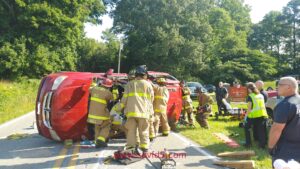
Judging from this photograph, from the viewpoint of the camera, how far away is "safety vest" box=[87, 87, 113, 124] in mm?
9156

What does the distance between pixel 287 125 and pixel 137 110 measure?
13.2 feet

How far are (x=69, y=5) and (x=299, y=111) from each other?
3182 centimetres

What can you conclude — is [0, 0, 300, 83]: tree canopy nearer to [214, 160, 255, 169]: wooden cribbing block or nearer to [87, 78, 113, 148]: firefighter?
[87, 78, 113, 148]: firefighter

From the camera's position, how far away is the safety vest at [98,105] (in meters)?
9.16

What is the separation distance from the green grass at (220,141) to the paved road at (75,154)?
0.32 m

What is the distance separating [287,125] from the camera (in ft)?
15.7

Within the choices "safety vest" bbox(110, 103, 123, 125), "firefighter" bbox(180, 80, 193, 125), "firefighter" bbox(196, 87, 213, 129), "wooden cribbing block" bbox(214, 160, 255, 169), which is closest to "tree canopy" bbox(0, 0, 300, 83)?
"firefighter" bbox(180, 80, 193, 125)

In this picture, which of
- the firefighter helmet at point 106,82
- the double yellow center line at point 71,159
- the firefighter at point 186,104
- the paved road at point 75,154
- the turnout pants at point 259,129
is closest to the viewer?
the double yellow center line at point 71,159

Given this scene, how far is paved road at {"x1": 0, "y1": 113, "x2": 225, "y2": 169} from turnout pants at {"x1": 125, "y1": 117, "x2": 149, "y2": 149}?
1.29 ft

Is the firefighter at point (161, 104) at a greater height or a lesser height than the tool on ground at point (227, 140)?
greater

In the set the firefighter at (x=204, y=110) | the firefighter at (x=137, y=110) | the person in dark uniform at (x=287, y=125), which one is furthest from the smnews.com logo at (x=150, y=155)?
the firefighter at (x=204, y=110)

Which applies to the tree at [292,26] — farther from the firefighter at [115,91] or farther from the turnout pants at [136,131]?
the turnout pants at [136,131]

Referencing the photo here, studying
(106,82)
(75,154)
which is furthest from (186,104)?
(75,154)

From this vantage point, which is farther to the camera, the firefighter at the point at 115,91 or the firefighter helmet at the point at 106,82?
the firefighter at the point at 115,91
